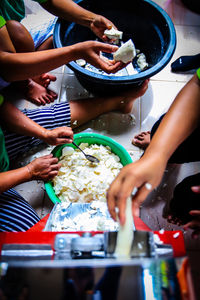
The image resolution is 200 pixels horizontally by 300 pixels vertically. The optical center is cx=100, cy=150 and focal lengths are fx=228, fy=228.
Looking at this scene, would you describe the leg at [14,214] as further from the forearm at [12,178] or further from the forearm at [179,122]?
the forearm at [179,122]

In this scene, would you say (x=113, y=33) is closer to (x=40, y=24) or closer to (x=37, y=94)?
(x=37, y=94)

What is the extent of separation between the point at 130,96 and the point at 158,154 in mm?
731

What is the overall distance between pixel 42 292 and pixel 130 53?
0.94m

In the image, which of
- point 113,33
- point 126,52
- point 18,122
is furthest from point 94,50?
point 18,122

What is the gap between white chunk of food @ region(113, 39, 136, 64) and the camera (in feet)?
3.27

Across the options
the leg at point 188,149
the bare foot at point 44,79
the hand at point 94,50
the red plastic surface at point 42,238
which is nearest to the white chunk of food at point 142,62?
the hand at point 94,50

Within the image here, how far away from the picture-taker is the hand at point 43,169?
39.5 inches

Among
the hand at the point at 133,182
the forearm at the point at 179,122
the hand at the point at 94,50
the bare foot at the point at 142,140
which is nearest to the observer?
the hand at the point at 133,182

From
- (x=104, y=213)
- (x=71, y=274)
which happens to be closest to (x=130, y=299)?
(x=71, y=274)

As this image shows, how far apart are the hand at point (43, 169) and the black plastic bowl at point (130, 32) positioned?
0.42 meters

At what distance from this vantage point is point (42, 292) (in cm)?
46

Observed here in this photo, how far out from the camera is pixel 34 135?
1.10 meters

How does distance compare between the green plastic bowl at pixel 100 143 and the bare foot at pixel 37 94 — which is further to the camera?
the bare foot at pixel 37 94

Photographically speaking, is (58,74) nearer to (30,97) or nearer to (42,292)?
(30,97)
